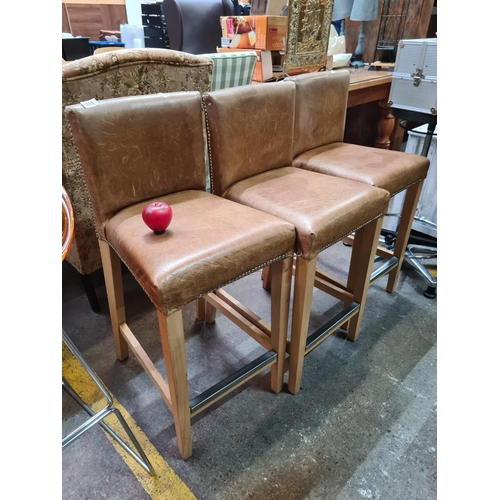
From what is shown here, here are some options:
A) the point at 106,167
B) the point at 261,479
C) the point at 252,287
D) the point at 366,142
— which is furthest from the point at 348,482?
the point at 366,142

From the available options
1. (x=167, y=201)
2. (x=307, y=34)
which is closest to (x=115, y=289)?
(x=167, y=201)

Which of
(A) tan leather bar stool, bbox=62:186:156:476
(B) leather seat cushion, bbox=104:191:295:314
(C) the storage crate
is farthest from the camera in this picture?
(C) the storage crate

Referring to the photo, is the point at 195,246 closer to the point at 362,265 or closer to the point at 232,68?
the point at 362,265

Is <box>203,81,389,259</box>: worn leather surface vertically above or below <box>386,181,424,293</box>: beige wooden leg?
above

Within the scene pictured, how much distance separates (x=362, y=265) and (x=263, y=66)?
108cm

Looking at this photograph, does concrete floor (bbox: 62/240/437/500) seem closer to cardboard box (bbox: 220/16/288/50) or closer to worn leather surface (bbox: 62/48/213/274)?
worn leather surface (bbox: 62/48/213/274)

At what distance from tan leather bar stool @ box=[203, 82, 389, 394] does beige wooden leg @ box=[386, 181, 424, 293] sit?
0.42 metres

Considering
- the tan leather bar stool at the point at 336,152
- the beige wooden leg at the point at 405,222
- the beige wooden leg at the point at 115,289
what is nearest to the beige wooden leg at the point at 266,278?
the tan leather bar stool at the point at 336,152

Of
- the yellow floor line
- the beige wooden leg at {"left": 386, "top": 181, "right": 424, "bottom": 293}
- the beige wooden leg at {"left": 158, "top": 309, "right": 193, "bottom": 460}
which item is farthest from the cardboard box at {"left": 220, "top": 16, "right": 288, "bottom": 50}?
the yellow floor line

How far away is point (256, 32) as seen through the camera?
1.73m

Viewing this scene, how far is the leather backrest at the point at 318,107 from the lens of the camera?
145 centimetres

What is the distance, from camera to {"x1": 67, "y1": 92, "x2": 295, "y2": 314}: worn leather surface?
896 millimetres

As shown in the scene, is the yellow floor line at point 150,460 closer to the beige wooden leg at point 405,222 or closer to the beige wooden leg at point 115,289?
the beige wooden leg at point 115,289

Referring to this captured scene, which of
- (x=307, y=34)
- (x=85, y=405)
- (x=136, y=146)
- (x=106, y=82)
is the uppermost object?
(x=307, y=34)
